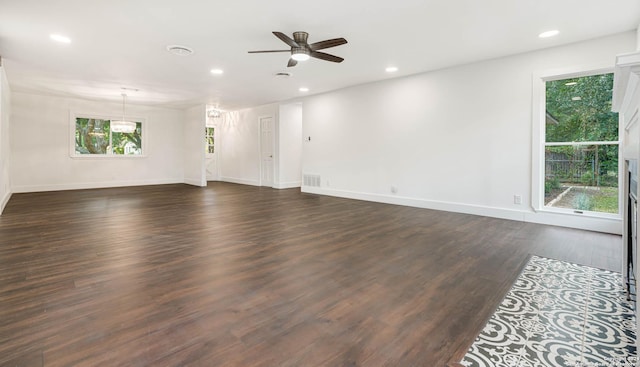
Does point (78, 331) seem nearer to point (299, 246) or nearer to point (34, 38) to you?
point (299, 246)

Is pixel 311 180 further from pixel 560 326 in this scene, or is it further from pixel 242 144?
pixel 560 326

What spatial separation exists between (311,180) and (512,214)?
190 inches

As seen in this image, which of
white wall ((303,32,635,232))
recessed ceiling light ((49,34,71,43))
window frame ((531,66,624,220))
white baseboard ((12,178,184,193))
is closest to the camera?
recessed ceiling light ((49,34,71,43))

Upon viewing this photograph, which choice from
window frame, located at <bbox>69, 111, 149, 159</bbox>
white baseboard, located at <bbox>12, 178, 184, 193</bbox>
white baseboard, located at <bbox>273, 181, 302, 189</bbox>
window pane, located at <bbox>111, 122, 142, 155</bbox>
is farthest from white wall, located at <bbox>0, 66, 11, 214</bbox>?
white baseboard, located at <bbox>273, 181, 302, 189</bbox>

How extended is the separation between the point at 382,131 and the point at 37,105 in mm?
9142

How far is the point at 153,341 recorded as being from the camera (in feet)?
5.71

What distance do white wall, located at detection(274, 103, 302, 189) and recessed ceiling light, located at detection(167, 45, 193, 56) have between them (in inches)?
174

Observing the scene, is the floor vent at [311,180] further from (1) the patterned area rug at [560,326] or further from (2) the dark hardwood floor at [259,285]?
(1) the patterned area rug at [560,326]

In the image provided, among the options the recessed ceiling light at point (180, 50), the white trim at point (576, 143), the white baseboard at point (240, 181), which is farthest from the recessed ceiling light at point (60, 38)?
the white trim at point (576, 143)

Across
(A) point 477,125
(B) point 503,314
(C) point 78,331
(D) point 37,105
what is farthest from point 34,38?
(A) point 477,125

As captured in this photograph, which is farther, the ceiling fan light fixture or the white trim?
the white trim

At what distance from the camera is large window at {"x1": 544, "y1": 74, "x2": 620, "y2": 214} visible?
437cm

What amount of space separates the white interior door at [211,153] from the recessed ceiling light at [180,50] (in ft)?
22.9

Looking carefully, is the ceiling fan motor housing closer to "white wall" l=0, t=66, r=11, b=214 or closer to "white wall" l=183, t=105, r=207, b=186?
"white wall" l=0, t=66, r=11, b=214
